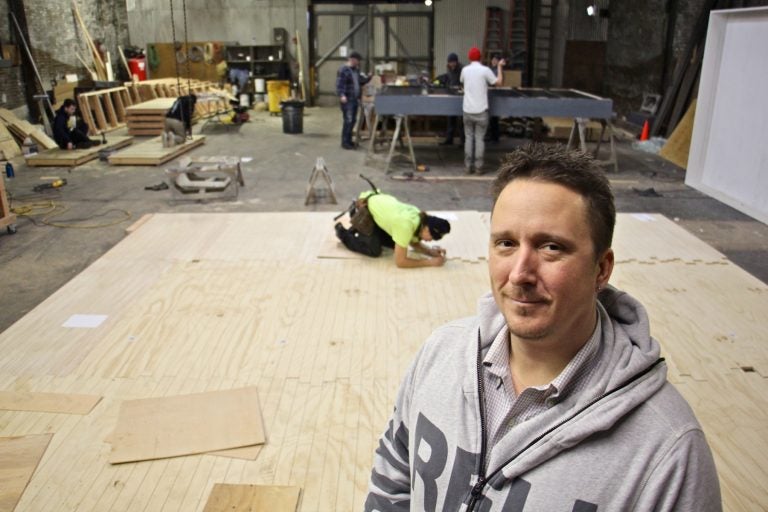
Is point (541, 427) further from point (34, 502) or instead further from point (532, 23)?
point (532, 23)

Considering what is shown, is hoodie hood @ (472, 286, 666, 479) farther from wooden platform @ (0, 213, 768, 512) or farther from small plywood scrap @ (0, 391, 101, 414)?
small plywood scrap @ (0, 391, 101, 414)

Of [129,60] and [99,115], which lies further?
[129,60]

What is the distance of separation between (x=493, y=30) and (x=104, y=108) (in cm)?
1031

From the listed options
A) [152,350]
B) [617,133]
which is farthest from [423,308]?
[617,133]

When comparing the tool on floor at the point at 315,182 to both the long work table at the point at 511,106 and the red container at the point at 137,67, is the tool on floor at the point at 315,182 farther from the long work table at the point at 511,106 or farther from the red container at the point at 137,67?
the red container at the point at 137,67

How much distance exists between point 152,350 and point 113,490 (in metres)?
1.39

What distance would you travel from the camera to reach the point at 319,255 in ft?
20.1

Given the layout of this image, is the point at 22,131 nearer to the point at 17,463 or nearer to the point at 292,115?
the point at 292,115

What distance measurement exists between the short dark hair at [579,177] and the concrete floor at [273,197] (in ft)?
17.0

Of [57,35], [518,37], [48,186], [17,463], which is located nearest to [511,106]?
[48,186]

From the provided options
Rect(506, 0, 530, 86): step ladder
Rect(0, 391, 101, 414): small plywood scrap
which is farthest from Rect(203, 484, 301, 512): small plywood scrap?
Rect(506, 0, 530, 86): step ladder

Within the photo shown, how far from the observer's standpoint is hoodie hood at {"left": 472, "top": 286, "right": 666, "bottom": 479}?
1396 mm

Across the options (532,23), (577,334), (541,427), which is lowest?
(541,427)

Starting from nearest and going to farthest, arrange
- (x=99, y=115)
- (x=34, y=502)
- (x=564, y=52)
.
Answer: (x=34, y=502) → (x=99, y=115) → (x=564, y=52)
